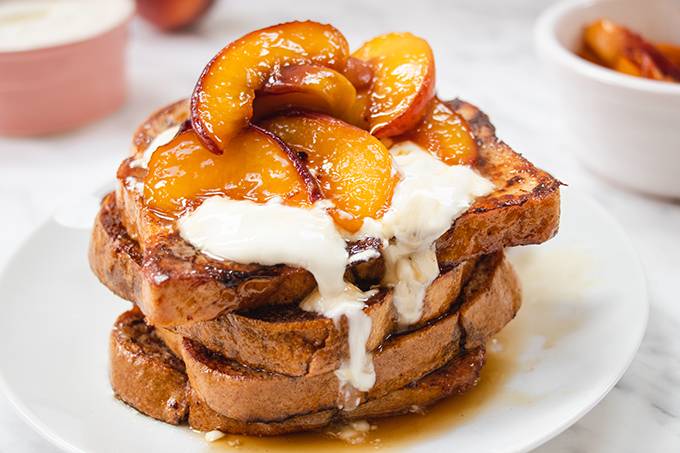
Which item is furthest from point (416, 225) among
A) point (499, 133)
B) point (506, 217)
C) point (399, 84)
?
point (499, 133)

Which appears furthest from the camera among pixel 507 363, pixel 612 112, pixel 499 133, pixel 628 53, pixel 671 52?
pixel 499 133

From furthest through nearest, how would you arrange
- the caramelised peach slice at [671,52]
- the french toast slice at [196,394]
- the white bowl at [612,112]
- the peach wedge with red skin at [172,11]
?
1. the peach wedge with red skin at [172,11]
2. the caramelised peach slice at [671,52]
3. the white bowl at [612,112]
4. the french toast slice at [196,394]

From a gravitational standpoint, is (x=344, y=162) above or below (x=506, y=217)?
above

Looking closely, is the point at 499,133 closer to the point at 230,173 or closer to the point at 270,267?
the point at 230,173

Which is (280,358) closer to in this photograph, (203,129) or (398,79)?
(203,129)

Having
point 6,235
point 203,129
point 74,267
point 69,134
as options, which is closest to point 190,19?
point 69,134

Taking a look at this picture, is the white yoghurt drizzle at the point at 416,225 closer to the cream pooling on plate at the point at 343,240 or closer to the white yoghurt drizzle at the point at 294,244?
the cream pooling on plate at the point at 343,240

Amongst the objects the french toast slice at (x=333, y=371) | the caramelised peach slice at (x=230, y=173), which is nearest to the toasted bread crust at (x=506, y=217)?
the french toast slice at (x=333, y=371)
